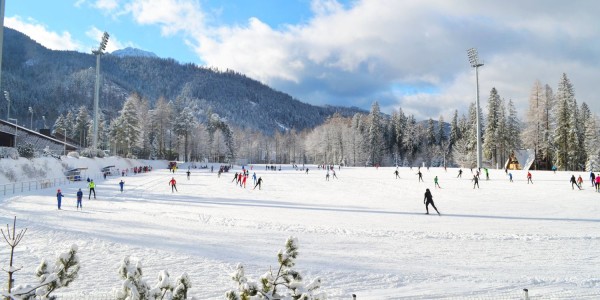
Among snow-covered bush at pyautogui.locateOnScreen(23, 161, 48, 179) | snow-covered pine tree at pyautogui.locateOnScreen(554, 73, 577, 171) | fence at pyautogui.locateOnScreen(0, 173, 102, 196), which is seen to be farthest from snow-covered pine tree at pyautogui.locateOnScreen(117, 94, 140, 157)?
snow-covered pine tree at pyautogui.locateOnScreen(554, 73, 577, 171)

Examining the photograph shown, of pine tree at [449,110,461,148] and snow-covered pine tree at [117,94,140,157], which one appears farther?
pine tree at [449,110,461,148]

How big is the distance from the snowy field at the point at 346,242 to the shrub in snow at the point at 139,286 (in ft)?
17.2

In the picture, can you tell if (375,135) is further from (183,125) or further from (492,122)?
(183,125)

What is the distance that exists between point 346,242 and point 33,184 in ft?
101

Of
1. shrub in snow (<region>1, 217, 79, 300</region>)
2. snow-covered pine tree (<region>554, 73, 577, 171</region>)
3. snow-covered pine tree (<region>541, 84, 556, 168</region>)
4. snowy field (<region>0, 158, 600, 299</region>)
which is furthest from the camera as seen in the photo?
snow-covered pine tree (<region>541, 84, 556, 168</region>)

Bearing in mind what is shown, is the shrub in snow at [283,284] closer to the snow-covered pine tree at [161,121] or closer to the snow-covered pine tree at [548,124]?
the snow-covered pine tree at [548,124]

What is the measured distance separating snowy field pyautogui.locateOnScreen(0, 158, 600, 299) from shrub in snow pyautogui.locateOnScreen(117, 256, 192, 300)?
5.25 m

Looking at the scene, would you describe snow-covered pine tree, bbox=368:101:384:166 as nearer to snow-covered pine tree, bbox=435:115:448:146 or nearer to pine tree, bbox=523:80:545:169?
snow-covered pine tree, bbox=435:115:448:146

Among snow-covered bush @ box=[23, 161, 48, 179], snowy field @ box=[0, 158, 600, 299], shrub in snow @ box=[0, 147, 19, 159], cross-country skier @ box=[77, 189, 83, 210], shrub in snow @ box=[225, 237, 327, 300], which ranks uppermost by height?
shrub in snow @ box=[0, 147, 19, 159]

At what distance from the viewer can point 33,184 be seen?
3209 cm

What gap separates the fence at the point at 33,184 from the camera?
27.7 meters

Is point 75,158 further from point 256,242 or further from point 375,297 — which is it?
point 375,297

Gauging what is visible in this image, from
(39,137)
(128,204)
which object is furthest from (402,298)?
(39,137)

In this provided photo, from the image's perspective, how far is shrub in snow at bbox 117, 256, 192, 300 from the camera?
326cm
